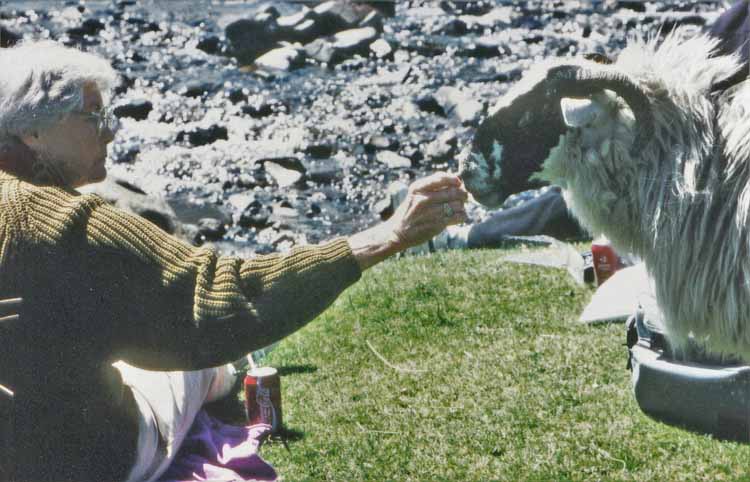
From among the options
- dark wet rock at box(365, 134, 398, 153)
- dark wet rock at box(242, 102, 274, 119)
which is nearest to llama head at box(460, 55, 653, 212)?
dark wet rock at box(365, 134, 398, 153)

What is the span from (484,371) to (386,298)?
53.0 inches

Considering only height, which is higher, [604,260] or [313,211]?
[604,260]

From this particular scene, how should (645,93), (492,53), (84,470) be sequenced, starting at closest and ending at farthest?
(84,470) < (645,93) < (492,53)

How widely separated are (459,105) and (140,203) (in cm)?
689

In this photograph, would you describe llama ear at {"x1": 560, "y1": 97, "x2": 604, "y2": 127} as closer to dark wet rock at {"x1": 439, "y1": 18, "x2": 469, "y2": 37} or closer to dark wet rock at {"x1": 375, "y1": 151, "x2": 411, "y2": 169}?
dark wet rock at {"x1": 375, "y1": 151, "x2": 411, "y2": 169}

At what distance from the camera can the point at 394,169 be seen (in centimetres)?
1201

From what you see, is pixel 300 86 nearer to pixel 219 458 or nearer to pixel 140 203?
pixel 140 203

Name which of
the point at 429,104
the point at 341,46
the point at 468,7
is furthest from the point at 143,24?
the point at 429,104

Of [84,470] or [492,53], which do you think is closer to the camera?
[84,470]

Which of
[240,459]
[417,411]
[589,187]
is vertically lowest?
[417,411]

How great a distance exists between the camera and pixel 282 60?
53.1ft

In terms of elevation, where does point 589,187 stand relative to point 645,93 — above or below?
below

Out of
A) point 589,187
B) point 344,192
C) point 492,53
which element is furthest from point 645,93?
point 492,53

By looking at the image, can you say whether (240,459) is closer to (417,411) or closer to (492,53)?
(417,411)
